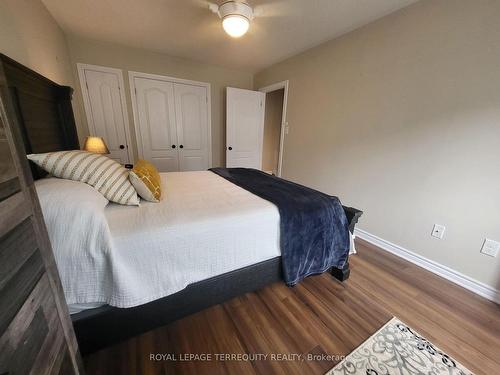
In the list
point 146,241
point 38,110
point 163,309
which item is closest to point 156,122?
point 38,110

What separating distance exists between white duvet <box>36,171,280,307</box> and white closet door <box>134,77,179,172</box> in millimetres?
2407

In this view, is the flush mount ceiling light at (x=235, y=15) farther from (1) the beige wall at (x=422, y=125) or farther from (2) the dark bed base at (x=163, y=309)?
(2) the dark bed base at (x=163, y=309)

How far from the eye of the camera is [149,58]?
310cm

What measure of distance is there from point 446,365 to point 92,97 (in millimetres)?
4473

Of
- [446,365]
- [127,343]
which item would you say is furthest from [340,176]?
[127,343]

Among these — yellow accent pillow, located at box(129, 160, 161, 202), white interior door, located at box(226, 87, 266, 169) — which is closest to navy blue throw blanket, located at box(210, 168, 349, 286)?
yellow accent pillow, located at box(129, 160, 161, 202)

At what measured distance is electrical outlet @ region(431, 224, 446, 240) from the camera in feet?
5.83

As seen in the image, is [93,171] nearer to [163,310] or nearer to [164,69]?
[163,310]

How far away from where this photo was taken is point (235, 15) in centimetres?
188

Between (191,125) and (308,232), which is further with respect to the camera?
(191,125)

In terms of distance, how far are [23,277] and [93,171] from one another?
30.4 inches

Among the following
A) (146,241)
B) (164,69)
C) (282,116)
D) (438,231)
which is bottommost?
(438,231)

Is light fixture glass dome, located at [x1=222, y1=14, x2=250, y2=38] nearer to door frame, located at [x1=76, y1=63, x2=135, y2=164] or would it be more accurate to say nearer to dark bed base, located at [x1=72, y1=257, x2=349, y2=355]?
door frame, located at [x1=76, y1=63, x2=135, y2=164]

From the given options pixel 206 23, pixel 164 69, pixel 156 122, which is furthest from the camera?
pixel 156 122
